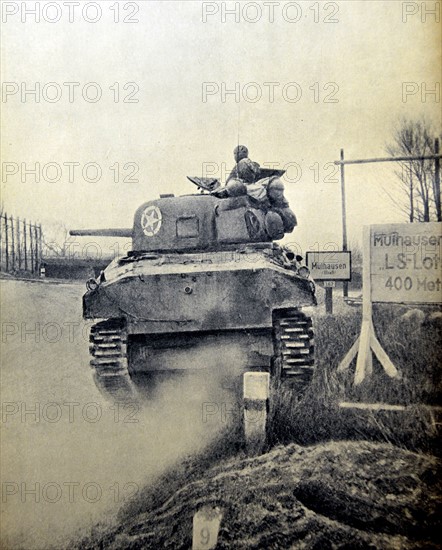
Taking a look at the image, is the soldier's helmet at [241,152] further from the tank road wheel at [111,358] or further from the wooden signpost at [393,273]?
the tank road wheel at [111,358]

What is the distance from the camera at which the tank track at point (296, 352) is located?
3188 millimetres

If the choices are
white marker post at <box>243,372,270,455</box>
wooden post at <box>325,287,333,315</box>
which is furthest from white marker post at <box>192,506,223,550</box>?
wooden post at <box>325,287,333,315</box>

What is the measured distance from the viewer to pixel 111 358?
3275mm

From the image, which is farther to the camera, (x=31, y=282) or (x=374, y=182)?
(x=31, y=282)

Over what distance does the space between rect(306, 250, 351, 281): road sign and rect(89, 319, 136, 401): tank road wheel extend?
1192 mm

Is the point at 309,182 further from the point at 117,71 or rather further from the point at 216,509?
the point at 216,509

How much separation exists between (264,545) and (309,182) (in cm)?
203

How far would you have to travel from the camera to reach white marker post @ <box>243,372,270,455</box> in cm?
312

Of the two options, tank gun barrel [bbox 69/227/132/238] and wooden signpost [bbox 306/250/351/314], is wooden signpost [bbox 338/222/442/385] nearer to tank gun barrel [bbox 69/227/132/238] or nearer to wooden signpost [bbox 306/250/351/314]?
wooden signpost [bbox 306/250/351/314]

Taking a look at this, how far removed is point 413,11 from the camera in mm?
3170

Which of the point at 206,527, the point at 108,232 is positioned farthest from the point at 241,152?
the point at 206,527

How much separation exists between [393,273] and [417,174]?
585 millimetres

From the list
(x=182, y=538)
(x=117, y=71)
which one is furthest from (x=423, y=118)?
(x=182, y=538)

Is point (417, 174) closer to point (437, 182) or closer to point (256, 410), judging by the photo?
point (437, 182)
